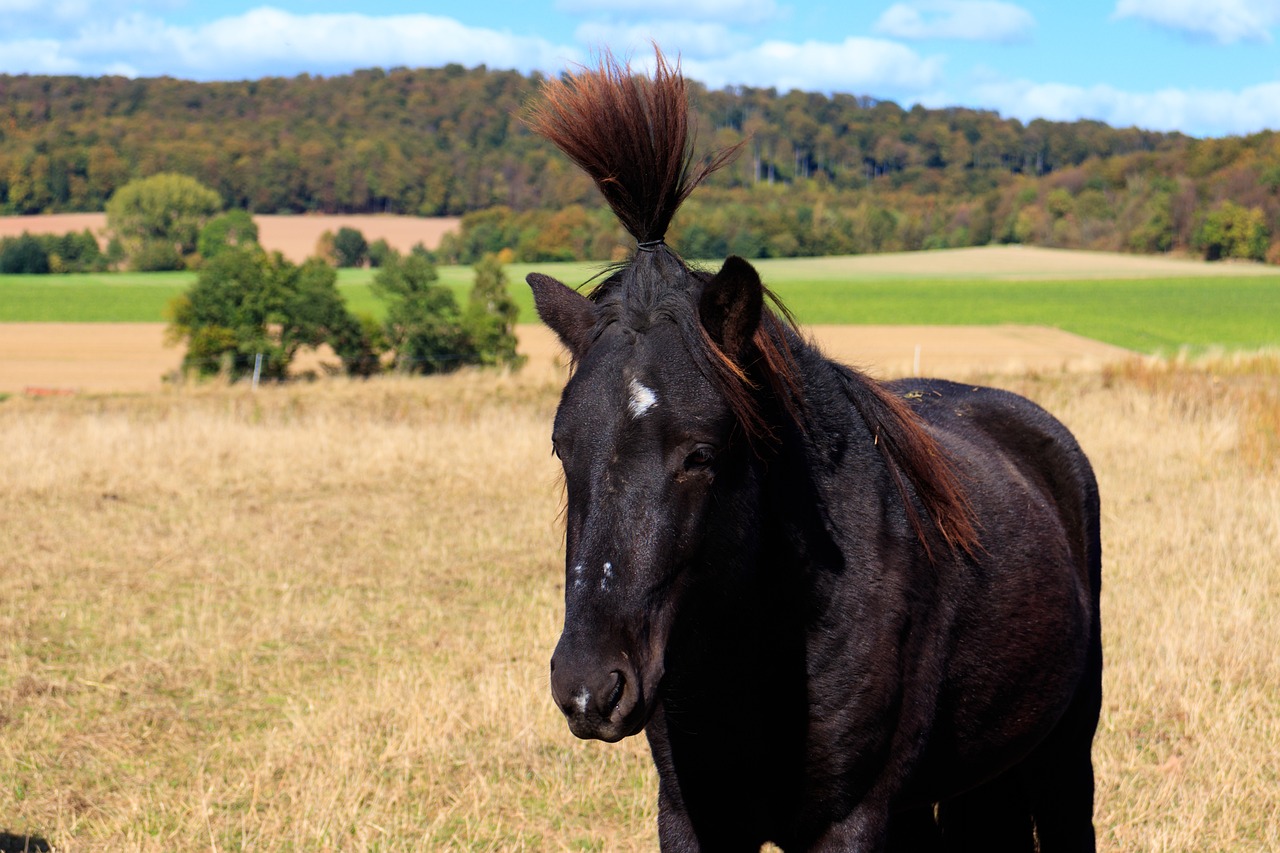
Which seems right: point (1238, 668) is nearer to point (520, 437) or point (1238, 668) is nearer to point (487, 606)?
point (487, 606)

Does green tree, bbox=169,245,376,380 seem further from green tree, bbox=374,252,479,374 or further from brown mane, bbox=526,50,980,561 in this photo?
brown mane, bbox=526,50,980,561

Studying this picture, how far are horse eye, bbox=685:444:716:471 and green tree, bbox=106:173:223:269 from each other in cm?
8806

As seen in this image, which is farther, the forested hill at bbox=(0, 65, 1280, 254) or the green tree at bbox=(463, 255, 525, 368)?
the forested hill at bbox=(0, 65, 1280, 254)

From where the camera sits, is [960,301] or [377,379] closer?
[377,379]

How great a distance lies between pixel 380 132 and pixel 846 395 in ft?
380

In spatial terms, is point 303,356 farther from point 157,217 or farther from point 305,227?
point 305,227

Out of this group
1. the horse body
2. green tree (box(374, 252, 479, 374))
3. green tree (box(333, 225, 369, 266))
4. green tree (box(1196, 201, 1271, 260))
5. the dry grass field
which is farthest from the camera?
green tree (box(333, 225, 369, 266))

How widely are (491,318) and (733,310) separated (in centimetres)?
3573

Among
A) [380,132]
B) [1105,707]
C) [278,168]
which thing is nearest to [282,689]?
[1105,707]

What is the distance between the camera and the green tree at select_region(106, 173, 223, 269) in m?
82.4

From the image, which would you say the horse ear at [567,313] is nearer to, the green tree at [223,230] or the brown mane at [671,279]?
the brown mane at [671,279]

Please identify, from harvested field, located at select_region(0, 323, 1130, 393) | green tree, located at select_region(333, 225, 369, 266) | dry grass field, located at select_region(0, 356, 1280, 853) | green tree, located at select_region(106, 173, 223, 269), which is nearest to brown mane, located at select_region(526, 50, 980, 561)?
dry grass field, located at select_region(0, 356, 1280, 853)

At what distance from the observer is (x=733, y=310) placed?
8.11 feet

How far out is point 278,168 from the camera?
99312 millimetres
